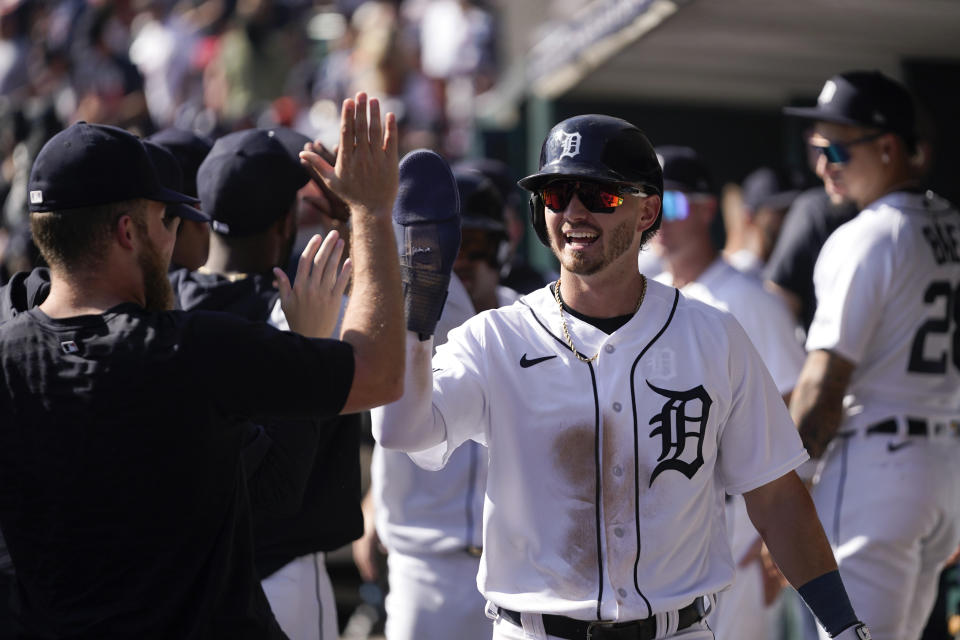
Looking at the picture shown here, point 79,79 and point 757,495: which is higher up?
point 79,79

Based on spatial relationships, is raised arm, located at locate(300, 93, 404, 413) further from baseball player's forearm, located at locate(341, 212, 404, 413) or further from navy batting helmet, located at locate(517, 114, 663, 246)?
navy batting helmet, located at locate(517, 114, 663, 246)

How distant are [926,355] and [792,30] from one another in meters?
2.35

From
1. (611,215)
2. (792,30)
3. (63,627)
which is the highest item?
(792,30)

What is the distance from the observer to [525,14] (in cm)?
1148

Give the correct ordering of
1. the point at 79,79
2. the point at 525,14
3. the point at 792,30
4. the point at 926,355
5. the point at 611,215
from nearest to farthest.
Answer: the point at 611,215 → the point at 926,355 → the point at 792,30 → the point at 525,14 → the point at 79,79

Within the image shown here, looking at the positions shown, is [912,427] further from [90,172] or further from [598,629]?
[90,172]

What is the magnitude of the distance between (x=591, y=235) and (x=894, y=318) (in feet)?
5.10

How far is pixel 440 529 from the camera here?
398 cm

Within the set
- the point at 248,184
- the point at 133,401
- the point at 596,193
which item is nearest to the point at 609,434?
the point at 596,193

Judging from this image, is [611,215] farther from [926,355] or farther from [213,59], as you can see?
[213,59]

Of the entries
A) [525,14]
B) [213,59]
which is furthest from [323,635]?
[213,59]

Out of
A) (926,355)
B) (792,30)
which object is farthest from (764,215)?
(926,355)

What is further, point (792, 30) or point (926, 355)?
point (792, 30)

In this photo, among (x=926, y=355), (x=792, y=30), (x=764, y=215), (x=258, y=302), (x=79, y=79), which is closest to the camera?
(x=258, y=302)
